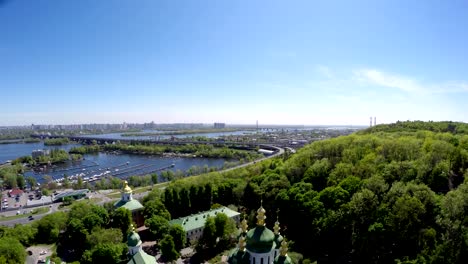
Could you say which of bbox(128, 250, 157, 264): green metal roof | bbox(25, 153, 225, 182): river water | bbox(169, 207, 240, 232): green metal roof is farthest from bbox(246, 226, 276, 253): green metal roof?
bbox(25, 153, 225, 182): river water

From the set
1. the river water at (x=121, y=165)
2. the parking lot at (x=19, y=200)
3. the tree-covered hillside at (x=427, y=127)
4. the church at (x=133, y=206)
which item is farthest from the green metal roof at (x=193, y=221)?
the river water at (x=121, y=165)

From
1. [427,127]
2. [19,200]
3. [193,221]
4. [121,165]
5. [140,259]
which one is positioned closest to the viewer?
[140,259]

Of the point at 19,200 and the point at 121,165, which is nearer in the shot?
the point at 19,200

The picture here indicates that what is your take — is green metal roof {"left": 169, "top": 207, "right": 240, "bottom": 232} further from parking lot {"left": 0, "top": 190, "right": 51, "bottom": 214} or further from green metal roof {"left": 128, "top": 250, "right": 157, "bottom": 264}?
parking lot {"left": 0, "top": 190, "right": 51, "bottom": 214}

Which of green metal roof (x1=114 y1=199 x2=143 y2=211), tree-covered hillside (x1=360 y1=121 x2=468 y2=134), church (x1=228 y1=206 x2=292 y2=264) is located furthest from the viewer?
tree-covered hillside (x1=360 y1=121 x2=468 y2=134)

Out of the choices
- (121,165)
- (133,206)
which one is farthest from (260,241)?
(121,165)

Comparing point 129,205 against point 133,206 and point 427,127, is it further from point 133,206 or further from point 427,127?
point 427,127

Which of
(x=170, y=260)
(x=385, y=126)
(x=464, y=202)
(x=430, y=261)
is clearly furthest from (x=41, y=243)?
(x=385, y=126)

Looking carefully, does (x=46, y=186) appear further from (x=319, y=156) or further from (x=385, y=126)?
(x=385, y=126)
